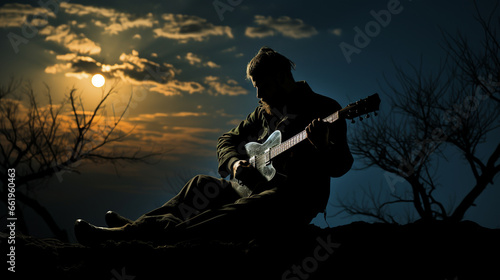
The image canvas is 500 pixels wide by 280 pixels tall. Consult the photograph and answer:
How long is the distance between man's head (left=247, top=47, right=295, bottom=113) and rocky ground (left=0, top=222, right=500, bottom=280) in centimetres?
152

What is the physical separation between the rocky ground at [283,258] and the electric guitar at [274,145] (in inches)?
33.0

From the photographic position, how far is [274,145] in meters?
4.01

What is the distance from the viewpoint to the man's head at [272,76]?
4.05m

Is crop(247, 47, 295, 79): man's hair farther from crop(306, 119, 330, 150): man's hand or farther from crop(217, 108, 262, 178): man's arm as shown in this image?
crop(306, 119, 330, 150): man's hand

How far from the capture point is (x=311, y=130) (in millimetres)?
3518

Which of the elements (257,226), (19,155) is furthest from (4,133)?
(257,226)

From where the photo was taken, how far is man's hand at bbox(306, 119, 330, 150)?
3.48m

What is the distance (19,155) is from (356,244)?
997 centimetres

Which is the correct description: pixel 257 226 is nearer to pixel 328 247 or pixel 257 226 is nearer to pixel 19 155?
pixel 328 247

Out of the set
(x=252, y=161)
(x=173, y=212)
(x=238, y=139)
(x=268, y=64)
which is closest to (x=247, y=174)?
(x=252, y=161)

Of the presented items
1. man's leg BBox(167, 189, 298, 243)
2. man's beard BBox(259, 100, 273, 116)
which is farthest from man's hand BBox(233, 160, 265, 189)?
man's beard BBox(259, 100, 273, 116)

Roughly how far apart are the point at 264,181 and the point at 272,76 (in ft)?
3.73

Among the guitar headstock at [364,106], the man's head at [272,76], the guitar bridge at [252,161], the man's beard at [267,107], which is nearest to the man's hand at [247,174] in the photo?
the guitar bridge at [252,161]

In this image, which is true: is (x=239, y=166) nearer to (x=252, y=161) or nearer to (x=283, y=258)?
(x=252, y=161)
